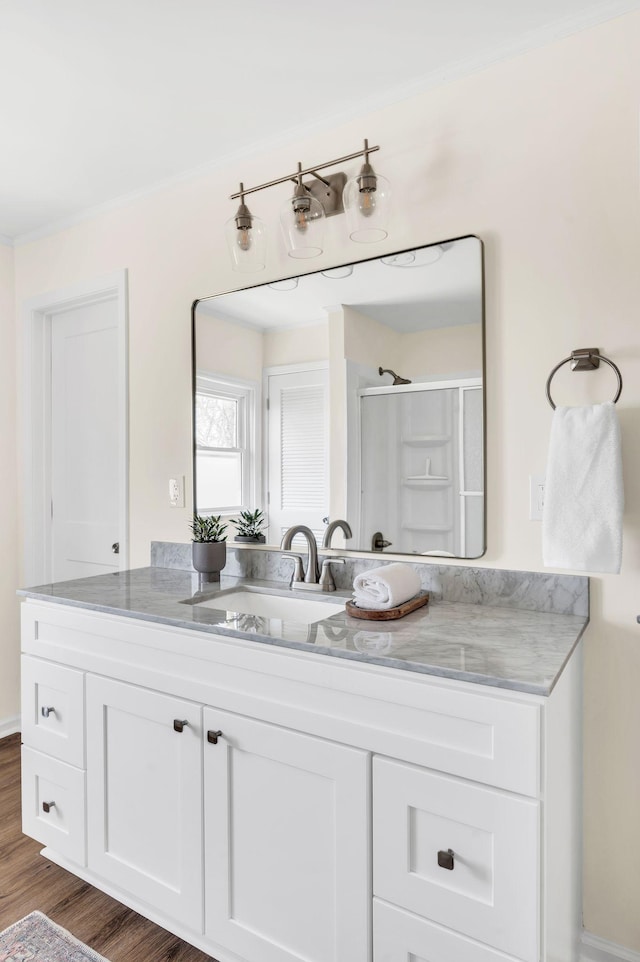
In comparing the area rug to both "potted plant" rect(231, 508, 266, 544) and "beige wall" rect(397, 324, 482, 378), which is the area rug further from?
"beige wall" rect(397, 324, 482, 378)

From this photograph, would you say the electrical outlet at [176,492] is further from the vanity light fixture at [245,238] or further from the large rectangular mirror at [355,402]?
the vanity light fixture at [245,238]

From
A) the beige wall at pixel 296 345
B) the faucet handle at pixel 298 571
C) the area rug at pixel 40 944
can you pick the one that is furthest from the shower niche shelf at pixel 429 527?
the area rug at pixel 40 944

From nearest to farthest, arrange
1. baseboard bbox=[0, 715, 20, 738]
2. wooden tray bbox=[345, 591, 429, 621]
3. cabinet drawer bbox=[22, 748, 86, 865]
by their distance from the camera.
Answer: wooden tray bbox=[345, 591, 429, 621], cabinet drawer bbox=[22, 748, 86, 865], baseboard bbox=[0, 715, 20, 738]

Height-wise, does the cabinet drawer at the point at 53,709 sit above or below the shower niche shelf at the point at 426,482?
below

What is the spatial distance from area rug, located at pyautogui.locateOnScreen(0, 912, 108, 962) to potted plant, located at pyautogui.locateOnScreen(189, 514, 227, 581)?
106 centimetres

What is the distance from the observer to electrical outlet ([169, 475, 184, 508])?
93.0 inches

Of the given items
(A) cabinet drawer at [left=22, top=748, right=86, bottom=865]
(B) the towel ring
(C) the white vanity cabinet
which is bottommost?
(A) cabinet drawer at [left=22, top=748, right=86, bottom=865]

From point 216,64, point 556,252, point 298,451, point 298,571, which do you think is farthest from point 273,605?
point 216,64

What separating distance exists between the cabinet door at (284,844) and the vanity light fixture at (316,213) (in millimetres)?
1405

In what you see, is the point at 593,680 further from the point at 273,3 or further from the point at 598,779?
the point at 273,3

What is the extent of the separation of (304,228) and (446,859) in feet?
5.59

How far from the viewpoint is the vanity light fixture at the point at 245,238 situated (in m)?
1.93

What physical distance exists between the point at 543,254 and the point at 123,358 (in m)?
1.72

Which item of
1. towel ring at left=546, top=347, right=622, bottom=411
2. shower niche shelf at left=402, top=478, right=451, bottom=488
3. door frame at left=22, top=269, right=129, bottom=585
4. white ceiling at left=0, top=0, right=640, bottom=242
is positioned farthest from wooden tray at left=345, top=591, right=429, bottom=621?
door frame at left=22, top=269, right=129, bottom=585
